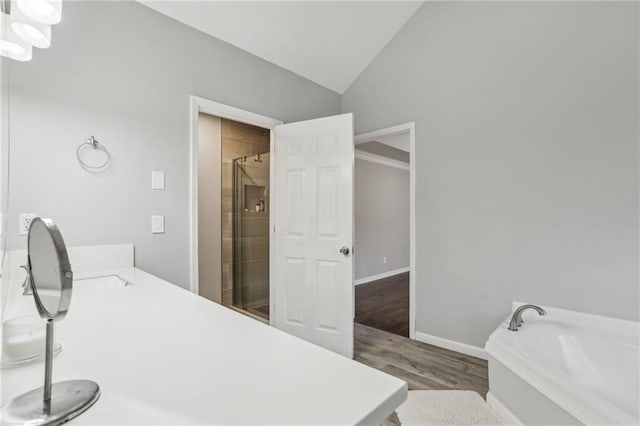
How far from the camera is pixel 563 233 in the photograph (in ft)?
7.02

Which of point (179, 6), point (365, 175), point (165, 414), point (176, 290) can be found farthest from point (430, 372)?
point (365, 175)

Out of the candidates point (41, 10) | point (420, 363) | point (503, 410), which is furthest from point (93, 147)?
point (503, 410)

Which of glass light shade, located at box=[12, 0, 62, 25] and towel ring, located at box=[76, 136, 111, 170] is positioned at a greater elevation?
glass light shade, located at box=[12, 0, 62, 25]

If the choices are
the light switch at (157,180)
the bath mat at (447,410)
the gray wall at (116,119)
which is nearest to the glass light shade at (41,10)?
the gray wall at (116,119)

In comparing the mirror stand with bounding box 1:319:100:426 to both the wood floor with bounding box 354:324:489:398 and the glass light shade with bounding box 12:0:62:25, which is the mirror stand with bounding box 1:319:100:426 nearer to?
the glass light shade with bounding box 12:0:62:25

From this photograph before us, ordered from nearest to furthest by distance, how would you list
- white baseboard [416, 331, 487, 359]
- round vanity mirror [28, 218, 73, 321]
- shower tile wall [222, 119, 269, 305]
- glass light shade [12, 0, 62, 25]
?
round vanity mirror [28, 218, 73, 321], glass light shade [12, 0, 62, 25], white baseboard [416, 331, 487, 359], shower tile wall [222, 119, 269, 305]

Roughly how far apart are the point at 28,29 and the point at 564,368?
3.15m

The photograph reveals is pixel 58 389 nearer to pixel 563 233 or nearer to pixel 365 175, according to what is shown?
pixel 563 233

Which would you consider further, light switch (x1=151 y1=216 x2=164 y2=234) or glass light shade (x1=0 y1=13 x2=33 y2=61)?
light switch (x1=151 y1=216 x2=164 y2=234)

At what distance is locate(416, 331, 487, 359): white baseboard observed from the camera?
2506 mm

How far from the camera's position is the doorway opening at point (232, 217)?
341cm

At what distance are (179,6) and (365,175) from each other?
3770mm

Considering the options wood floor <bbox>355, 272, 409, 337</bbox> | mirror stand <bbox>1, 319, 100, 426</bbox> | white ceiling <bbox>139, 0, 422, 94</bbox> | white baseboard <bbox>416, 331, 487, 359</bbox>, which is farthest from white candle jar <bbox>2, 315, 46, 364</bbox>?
wood floor <bbox>355, 272, 409, 337</bbox>

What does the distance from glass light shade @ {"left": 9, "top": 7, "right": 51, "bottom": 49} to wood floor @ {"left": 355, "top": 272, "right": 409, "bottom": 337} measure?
3264mm
